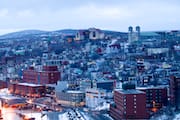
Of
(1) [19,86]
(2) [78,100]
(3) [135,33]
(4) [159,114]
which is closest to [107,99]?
(2) [78,100]

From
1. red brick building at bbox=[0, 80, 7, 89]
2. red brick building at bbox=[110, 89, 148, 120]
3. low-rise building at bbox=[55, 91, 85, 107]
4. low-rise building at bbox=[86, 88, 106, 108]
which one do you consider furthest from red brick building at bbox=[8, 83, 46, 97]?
red brick building at bbox=[110, 89, 148, 120]

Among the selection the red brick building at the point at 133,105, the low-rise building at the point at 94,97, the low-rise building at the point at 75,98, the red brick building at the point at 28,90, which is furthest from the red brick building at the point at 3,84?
the red brick building at the point at 133,105

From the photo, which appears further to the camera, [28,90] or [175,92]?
[28,90]

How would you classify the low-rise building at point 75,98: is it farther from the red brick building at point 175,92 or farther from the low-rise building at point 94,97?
the red brick building at point 175,92

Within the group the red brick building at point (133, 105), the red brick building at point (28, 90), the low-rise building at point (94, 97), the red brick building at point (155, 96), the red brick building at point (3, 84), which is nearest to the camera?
the red brick building at point (133, 105)

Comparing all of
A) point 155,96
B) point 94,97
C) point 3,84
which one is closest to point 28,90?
point 3,84

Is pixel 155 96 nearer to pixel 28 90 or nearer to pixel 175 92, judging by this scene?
pixel 175 92
